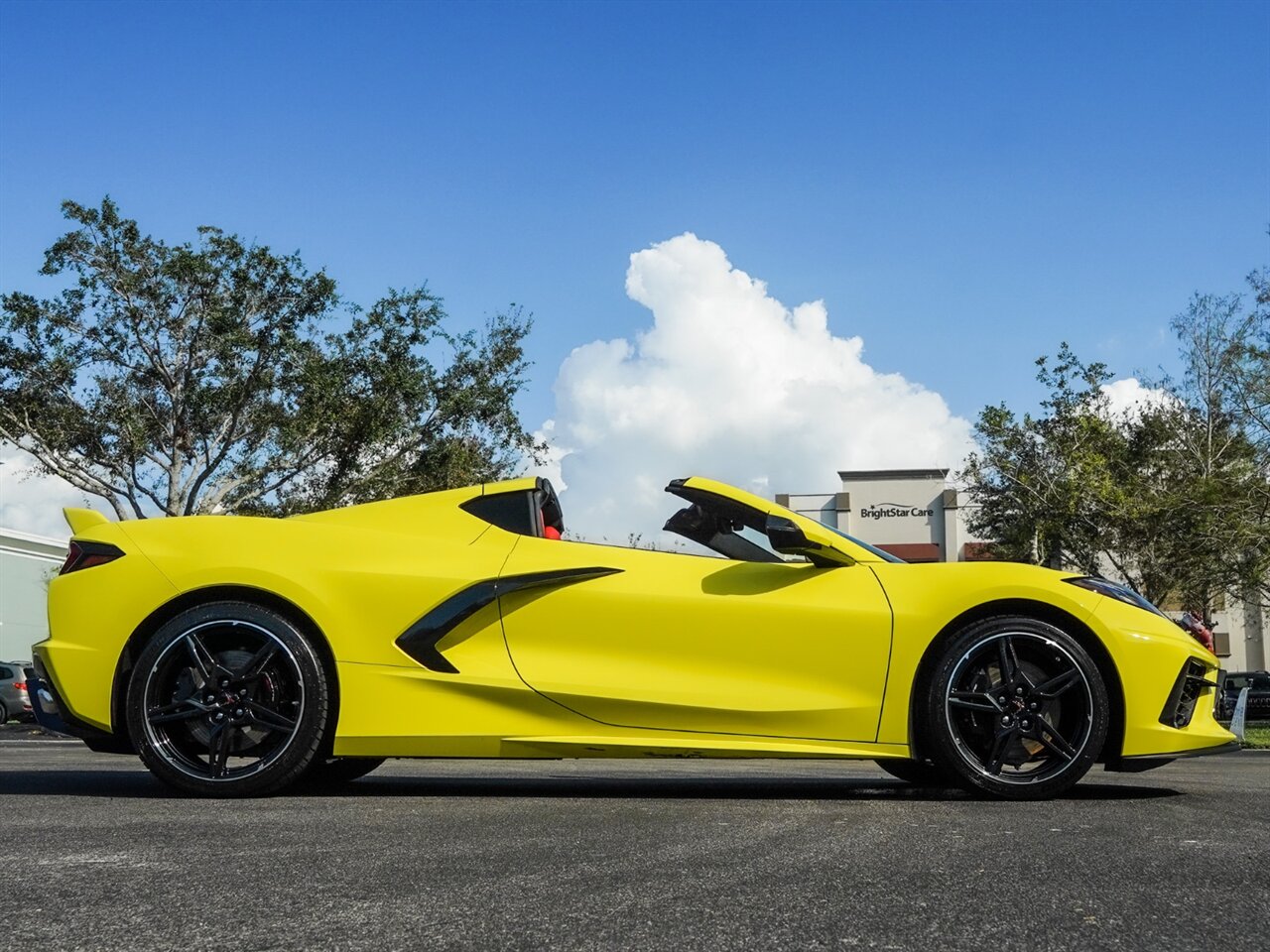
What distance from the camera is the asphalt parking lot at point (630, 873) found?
237 centimetres

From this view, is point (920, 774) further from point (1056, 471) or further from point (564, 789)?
point (1056, 471)

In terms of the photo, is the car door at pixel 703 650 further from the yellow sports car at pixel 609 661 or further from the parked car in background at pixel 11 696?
the parked car in background at pixel 11 696

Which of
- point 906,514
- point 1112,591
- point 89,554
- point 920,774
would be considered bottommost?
point 920,774

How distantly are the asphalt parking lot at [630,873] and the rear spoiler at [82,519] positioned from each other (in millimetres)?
1091

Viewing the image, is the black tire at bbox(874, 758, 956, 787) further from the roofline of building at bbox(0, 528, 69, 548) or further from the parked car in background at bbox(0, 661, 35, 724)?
the roofline of building at bbox(0, 528, 69, 548)

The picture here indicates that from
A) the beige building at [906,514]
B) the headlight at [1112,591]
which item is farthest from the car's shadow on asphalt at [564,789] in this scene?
the beige building at [906,514]

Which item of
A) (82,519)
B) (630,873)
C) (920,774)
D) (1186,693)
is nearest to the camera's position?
(630,873)

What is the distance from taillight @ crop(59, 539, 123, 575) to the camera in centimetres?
505

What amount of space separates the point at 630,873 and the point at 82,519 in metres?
3.36

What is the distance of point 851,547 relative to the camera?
505 cm

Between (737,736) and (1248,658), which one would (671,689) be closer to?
(737,736)

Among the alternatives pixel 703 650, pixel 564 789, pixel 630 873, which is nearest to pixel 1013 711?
pixel 703 650

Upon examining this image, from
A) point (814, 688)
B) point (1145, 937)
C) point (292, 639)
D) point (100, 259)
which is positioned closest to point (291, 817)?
point (292, 639)

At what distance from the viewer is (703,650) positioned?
4.79 metres
